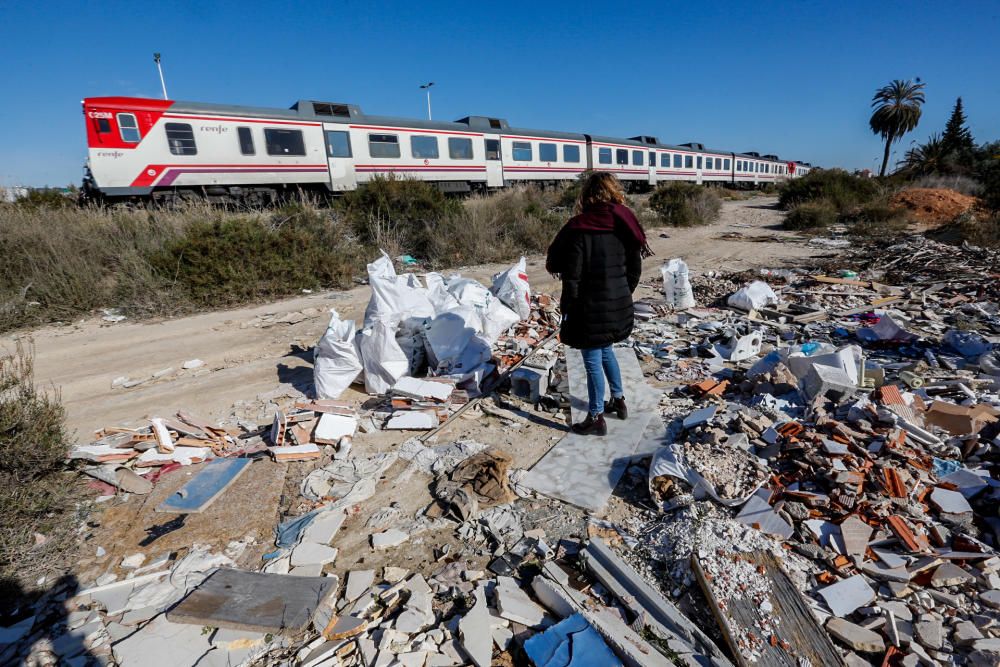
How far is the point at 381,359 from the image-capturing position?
12.3ft

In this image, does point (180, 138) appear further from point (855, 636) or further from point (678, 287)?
point (855, 636)

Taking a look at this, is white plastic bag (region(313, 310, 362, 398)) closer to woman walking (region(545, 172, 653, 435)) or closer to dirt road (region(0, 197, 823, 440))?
dirt road (region(0, 197, 823, 440))

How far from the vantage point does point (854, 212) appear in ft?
47.5

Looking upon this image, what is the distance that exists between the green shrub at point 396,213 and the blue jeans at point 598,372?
6276 millimetres

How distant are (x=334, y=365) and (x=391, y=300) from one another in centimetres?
78

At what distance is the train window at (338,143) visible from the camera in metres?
12.5

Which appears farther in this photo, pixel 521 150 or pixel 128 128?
pixel 521 150

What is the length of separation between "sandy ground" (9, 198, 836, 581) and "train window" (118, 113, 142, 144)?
20.7 feet

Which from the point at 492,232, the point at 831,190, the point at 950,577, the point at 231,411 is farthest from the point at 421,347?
the point at 831,190

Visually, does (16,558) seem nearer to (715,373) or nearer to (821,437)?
(821,437)

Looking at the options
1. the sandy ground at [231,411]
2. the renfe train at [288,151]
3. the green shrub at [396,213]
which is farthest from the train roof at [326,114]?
the sandy ground at [231,411]

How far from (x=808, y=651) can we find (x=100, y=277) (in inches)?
332

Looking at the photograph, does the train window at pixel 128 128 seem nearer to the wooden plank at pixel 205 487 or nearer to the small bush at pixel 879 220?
the wooden plank at pixel 205 487

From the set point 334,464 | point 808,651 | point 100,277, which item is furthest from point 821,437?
point 100,277
